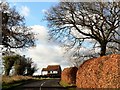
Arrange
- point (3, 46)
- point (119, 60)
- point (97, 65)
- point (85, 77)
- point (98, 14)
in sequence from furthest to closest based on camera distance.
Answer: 1. point (3, 46)
2. point (98, 14)
3. point (85, 77)
4. point (97, 65)
5. point (119, 60)

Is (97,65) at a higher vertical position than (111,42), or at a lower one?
lower

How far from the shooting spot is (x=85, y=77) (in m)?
25.4

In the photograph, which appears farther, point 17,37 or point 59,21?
point 17,37

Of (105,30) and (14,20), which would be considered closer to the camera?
(105,30)

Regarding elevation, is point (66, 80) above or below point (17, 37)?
below

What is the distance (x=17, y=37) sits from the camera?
4072 cm

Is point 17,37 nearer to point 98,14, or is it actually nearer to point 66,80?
point 66,80

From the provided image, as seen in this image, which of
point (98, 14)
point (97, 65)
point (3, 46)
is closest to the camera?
point (97, 65)

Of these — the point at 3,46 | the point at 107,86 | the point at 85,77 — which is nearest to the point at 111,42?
the point at 85,77

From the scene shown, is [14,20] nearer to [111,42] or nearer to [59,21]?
[59,21]

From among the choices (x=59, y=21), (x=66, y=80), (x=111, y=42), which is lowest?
(x=66, y=80)

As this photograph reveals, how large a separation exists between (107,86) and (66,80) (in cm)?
2210

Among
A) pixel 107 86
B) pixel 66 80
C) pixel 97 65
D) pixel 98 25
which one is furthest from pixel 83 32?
pixel 107 86

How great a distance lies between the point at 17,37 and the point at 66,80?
29.4 ft
